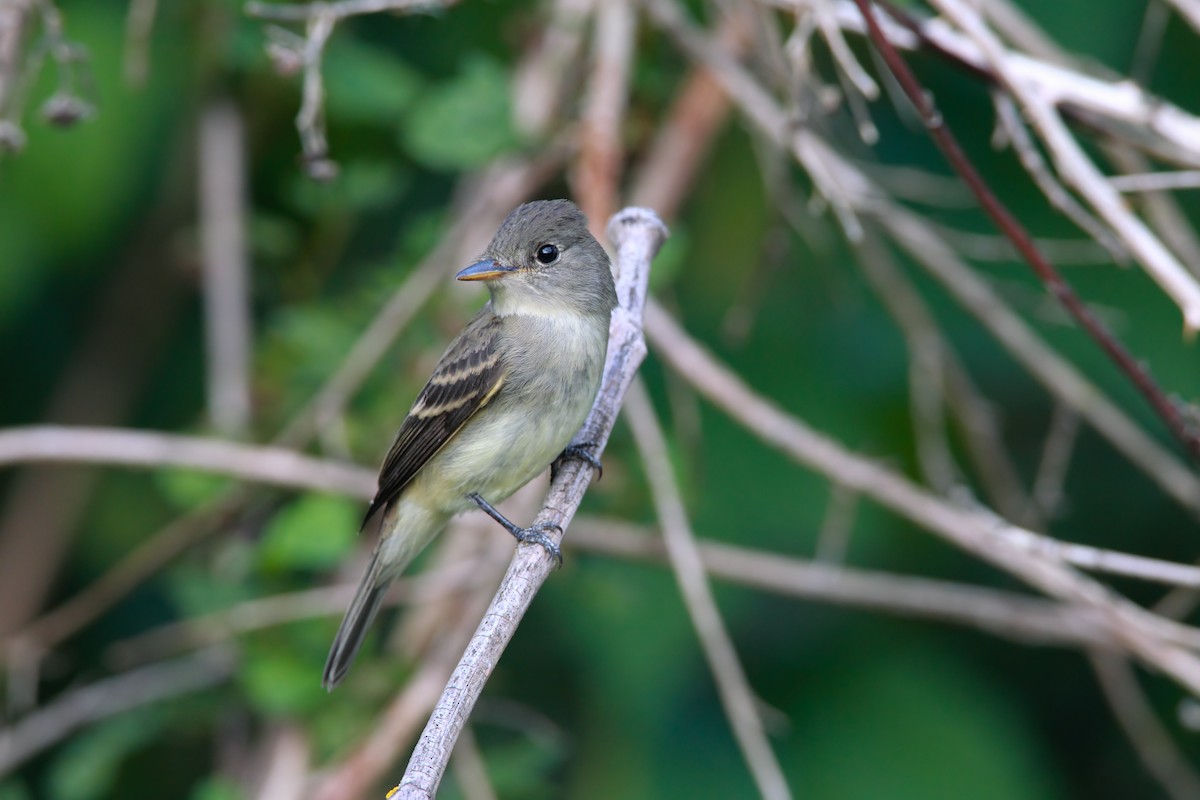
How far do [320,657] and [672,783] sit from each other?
3.92 feet

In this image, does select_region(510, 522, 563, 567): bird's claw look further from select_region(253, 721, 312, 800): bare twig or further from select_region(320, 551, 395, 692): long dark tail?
select_region(253, 721, 312, 800): bare twig

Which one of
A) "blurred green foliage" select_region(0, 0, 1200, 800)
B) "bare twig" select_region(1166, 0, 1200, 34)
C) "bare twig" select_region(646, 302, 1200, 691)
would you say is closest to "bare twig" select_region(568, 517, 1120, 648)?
"blurred green foliage" select_region(0, 0, 1200, 800)

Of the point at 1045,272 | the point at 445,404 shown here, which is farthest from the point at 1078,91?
the point at 445,404

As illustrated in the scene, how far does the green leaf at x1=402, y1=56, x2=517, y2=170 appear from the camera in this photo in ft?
13.1

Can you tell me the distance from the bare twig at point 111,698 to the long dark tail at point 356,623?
106cm

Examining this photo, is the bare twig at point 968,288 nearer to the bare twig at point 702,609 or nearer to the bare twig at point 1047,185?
the bare twig at point 1047,185

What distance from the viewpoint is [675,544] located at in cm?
365

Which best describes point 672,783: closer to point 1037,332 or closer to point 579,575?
point 579,575

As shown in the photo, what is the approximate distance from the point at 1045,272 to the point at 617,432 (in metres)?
1.59

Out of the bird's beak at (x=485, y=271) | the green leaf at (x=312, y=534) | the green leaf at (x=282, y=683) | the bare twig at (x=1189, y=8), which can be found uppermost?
the bare twig at (x=1189, y=8)

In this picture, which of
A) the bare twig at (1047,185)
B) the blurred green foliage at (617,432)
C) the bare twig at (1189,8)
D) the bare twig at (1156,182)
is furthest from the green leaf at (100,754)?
the bare twig at (1189,8)

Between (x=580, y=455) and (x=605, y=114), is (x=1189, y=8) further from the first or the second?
(x=580, y=455)

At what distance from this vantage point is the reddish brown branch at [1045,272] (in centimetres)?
291

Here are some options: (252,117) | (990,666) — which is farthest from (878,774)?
(252,117)
